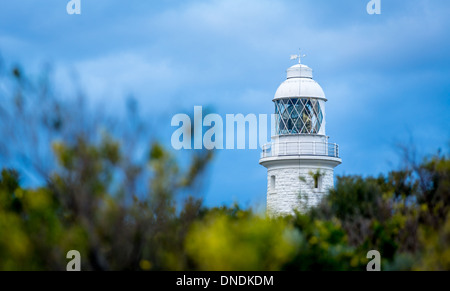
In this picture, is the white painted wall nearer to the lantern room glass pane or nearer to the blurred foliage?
the lantern room glass pane

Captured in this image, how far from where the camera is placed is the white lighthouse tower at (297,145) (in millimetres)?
23391

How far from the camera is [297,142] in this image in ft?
77.0

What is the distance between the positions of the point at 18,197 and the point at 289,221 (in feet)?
15.8

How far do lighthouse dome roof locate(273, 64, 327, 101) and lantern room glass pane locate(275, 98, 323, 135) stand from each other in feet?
0.55

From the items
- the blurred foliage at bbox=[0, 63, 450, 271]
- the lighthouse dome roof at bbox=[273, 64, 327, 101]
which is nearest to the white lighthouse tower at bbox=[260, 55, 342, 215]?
the lighthouse dome roof at bbox=[273, 64, 327, 101]

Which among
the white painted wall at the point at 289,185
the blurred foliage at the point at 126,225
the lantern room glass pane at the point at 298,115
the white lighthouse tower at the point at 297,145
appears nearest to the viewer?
the blurred foliage at the point at 126,225

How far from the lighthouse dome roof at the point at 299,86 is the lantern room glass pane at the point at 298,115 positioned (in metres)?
0.17

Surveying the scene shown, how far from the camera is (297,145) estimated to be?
77.0 ft

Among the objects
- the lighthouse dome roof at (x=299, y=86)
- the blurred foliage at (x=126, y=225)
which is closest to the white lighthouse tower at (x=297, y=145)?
the lighthouse dome roof at (x=299, y=86)

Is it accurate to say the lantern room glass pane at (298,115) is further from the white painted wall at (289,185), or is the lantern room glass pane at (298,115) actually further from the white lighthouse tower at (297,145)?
the white painted wall at (289,185)

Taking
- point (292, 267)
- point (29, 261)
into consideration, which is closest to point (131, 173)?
point (29, 261)

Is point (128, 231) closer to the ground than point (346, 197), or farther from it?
closer to the ground
